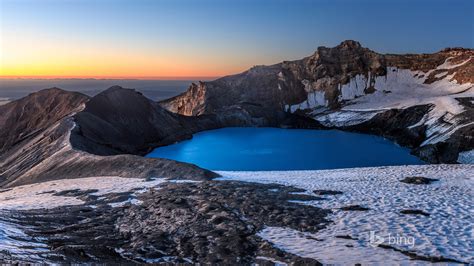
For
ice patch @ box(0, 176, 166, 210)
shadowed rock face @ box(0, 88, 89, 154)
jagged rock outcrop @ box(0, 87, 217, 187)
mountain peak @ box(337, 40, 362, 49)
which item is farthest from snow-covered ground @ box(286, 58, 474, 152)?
ice patch @ box(0, 176, 166, 210)

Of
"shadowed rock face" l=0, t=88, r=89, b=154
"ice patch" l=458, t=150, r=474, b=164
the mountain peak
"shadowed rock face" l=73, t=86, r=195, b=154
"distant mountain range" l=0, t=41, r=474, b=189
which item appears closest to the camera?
"distant mountain range" l=0, t=41, r=474, b=189

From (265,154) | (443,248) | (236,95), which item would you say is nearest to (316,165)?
(265,154)

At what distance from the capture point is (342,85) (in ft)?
371

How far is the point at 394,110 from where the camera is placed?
8781 cm

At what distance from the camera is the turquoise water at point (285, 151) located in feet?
186

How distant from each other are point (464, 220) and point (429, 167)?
14010 millimetres

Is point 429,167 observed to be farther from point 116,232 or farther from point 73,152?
point 73,152

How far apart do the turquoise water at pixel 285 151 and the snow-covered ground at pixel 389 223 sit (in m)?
27.8

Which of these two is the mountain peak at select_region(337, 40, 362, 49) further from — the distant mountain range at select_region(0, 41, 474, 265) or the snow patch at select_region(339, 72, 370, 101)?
the distant mountain range at select_region(0, 41, 474, 265)

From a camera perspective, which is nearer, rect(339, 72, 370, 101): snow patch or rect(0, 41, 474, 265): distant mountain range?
rect(0, 41, 474, 265): distant mountain range

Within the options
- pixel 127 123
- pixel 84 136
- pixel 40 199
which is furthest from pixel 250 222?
pixel 127 123

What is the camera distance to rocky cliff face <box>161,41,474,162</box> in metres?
98.4

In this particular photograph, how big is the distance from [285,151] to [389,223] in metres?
50.6

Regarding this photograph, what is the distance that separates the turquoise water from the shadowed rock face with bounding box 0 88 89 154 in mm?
18906
